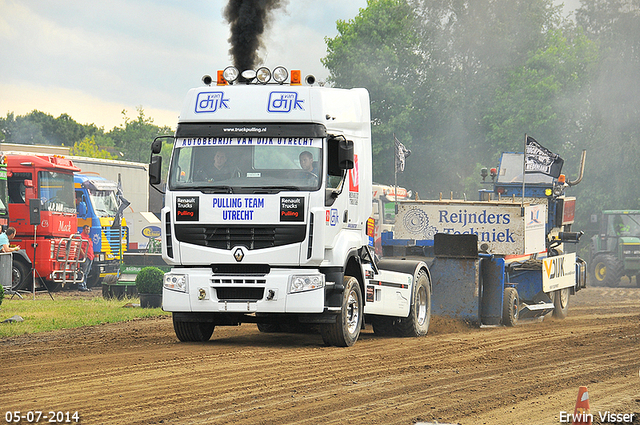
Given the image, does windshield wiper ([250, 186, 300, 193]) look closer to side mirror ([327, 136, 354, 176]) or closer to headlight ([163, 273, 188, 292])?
side mirror ([327, 136, 354, 176])

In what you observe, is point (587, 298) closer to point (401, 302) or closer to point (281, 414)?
point (401, 302)

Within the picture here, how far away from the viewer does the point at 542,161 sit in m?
20.7

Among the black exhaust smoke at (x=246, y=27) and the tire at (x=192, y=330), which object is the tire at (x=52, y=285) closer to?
the black exhaust smoke at (x=246, y=27)

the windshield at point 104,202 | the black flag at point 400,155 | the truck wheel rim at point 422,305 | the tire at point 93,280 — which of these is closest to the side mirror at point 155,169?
the truck wheel rim at point 422,305

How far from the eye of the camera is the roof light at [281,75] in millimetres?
12141

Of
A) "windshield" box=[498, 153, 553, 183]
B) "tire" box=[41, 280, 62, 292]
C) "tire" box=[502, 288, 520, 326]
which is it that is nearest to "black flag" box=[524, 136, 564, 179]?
"windshield" box=[498, 153, 553, 183]

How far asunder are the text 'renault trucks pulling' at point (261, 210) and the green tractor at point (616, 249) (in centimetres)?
2274

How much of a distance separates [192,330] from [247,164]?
8.76 ft

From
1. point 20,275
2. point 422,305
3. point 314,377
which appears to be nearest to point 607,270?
point 422,305

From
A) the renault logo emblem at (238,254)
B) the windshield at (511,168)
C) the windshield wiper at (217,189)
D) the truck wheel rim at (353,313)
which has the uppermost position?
the windshield at (511,168)

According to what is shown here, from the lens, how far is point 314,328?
12578 millimetres

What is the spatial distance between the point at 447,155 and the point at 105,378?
149ft

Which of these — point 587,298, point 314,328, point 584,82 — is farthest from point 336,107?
point 584,82

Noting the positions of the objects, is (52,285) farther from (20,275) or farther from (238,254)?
(238,254)
